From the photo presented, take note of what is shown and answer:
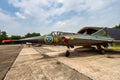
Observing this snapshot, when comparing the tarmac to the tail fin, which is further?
the tail fin

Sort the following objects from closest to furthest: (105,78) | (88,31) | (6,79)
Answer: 1. (105,78)
2. (6,79)
3. (88,31)

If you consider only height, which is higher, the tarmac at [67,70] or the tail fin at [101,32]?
the tail fin at [101,32]

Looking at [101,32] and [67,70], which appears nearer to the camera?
[67,70]

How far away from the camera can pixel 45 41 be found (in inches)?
387

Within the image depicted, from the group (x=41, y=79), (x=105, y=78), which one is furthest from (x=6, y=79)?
(x=105, y=78)

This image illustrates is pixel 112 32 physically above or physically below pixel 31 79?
above

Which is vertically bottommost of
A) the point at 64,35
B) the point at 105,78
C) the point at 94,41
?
the point at 105,78

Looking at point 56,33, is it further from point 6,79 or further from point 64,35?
point 6,79

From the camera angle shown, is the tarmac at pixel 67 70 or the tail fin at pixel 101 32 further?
the tail fin at pixel 101 32

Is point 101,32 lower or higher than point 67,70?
higher

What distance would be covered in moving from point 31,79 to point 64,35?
625 centimetres

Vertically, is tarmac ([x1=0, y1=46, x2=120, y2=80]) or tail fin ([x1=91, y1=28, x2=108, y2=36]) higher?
tail fin ([x1=91, y1=28, x2=108, y2=36])

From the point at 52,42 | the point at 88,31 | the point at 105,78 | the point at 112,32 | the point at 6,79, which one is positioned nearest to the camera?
the point at 105,78

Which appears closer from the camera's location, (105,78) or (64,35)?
(105,78)
